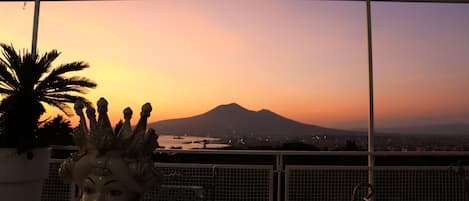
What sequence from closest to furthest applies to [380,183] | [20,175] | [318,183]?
[20,175], [318,183], [380,183]

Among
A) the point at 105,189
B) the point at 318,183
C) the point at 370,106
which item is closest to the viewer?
the point at 105,189

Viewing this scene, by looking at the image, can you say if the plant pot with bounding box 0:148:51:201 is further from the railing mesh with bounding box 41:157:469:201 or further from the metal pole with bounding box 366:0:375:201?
the metal pole with bounding box 366:0:375:201

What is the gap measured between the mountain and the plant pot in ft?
5.67

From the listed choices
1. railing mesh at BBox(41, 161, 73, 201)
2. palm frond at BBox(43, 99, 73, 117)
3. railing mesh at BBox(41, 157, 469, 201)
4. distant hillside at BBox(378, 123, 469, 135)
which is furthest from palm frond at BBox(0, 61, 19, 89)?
distant hillside at BBox(378, 123, 469, 135)

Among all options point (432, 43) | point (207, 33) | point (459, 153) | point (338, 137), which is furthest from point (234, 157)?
point (432, 43)

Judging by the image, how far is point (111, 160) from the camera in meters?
1.69

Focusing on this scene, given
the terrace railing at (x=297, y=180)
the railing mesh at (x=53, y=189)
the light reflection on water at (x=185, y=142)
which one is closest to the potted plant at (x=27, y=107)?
the railing mesh at (x=53, y=189)

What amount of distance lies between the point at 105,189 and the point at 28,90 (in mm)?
2902

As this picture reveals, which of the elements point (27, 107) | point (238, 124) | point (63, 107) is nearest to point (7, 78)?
point (27, 107)

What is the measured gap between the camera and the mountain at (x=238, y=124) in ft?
18.8

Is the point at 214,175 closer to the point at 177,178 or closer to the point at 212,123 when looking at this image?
the point at 177,178

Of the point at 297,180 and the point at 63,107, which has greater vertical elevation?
the point at 63,107

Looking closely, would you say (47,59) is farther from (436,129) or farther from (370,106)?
(436,129)

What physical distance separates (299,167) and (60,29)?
361cm
